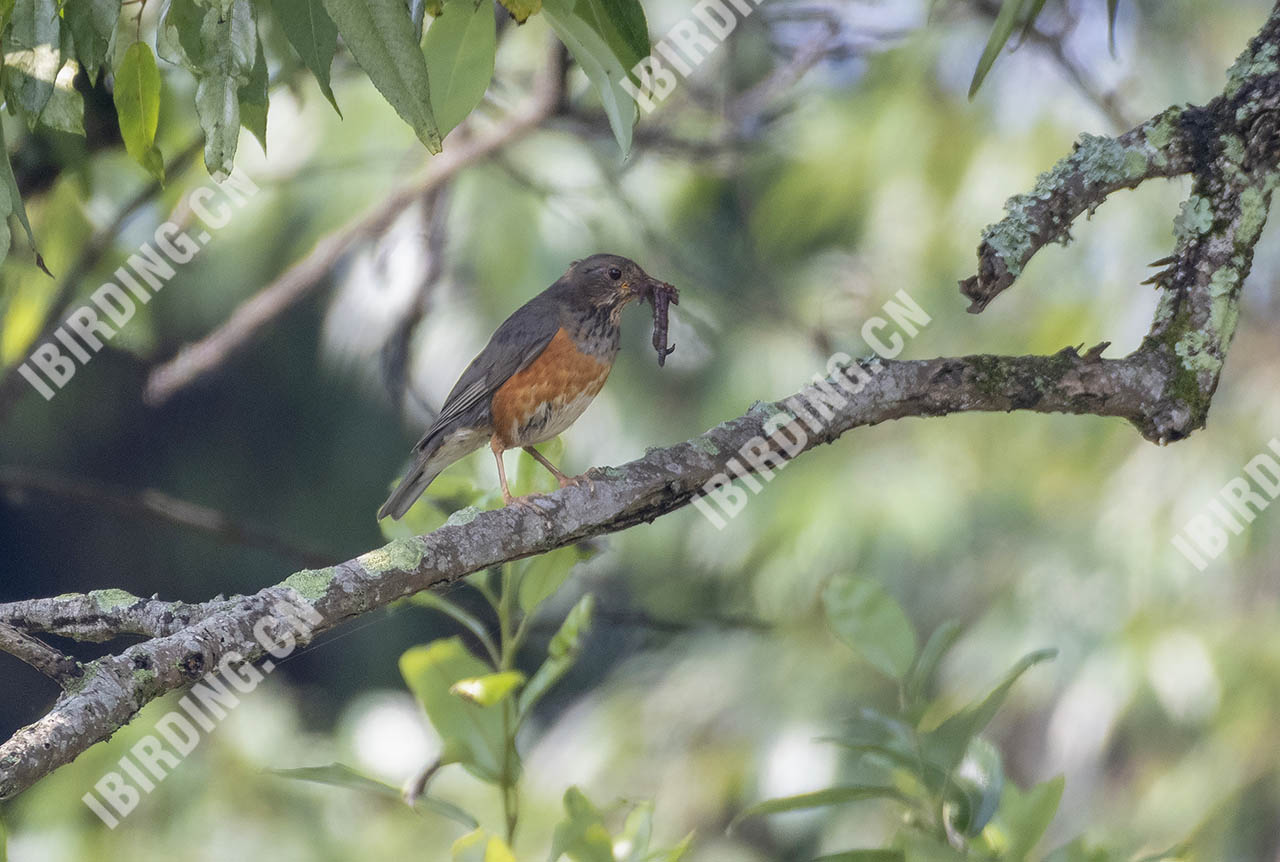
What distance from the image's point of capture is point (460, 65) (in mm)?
1495

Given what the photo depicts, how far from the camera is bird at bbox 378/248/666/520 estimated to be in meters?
3.42

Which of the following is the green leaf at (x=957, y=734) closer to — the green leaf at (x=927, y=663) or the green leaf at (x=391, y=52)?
the green leaf at (x=927, y=663)

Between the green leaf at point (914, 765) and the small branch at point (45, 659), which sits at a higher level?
the small branch at point (45, 659)

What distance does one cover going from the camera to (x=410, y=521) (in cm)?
230

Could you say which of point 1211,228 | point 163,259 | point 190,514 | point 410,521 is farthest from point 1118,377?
point 163,259

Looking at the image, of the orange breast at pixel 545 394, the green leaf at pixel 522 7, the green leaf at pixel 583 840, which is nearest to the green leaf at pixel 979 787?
the green leaf at pixel 583 840

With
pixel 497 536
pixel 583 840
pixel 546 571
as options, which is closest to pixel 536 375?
pixel 546 571

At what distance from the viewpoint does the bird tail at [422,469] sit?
357 centimetres

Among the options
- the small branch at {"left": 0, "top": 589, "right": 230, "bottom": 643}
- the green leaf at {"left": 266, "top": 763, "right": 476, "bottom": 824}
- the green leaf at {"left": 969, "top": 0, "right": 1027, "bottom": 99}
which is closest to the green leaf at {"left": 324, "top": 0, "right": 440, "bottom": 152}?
the green leaf at {"left": 969, "top": 0, "right": 1027, "bottom": 99}

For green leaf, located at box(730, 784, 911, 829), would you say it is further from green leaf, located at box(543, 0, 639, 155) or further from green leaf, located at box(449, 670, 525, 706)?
green leaf, located at box(543, 0, 639, 155)

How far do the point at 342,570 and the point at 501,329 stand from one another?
1.96m

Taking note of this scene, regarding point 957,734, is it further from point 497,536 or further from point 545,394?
point 545,394

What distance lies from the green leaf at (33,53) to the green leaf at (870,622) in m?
1.32

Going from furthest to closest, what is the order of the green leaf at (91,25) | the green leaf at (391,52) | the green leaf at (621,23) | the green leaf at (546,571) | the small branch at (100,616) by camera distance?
the green leaf at (546,571), the small branch at (100,616), the green leaf at (621,23), the green leaf at (91,25), the green leaf at (391,52)
